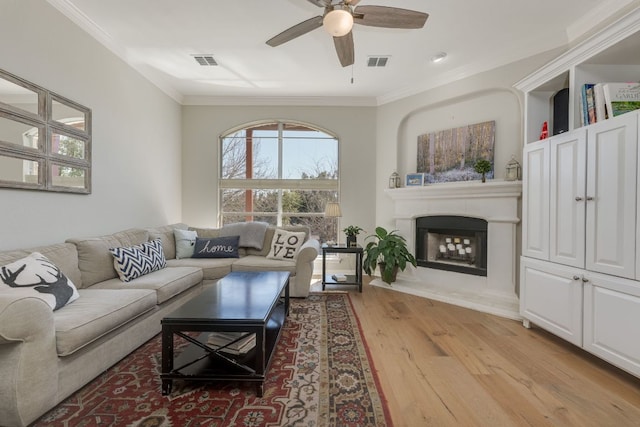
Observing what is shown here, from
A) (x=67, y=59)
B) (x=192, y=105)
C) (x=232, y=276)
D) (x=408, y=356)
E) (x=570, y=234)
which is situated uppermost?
(x=192, y=105)

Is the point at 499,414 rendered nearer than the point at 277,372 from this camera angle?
Yes

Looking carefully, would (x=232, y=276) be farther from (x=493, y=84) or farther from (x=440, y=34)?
(x=493, y=84)

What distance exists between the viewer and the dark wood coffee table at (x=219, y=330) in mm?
1609

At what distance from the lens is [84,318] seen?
164 cm

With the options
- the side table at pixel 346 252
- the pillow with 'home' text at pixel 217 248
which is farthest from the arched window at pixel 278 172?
the pillow with 'home' text at pixel 217 248

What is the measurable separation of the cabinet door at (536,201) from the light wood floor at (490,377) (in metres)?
0.79

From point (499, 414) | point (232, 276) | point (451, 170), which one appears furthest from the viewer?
point (451, 170)

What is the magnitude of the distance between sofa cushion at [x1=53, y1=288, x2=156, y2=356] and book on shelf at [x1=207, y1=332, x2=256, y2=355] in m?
0.61

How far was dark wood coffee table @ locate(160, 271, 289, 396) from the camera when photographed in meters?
1.61

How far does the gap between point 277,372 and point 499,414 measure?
1.30 metres

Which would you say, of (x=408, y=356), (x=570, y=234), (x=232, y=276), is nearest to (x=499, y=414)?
(x=408, y=356)

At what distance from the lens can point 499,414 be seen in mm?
1506

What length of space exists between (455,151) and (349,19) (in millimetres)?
2531

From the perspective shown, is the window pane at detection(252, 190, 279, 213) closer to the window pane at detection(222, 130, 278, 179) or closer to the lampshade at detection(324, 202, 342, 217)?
the window pane at detection(222, 130, 278, 179)
